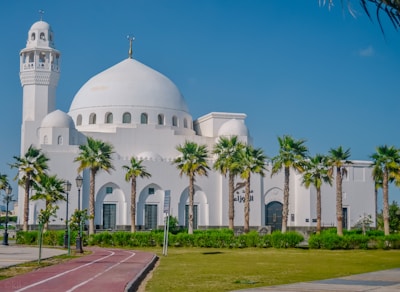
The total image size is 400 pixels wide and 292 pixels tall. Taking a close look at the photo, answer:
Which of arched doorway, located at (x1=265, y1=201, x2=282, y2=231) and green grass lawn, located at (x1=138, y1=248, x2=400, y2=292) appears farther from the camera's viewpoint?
arched doorway, located at (x1=265, y1=201, x2=282, y2=231)

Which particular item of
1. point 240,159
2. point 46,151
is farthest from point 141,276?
point 46,151

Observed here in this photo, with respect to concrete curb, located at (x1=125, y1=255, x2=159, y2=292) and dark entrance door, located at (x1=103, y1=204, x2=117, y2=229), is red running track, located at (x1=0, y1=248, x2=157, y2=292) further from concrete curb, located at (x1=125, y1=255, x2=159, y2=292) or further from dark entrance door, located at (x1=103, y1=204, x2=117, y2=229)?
dark entrance door, located at (x1=103, y1=204, x2=117, y2=229)

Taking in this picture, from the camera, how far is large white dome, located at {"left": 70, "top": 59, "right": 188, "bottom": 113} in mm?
64312

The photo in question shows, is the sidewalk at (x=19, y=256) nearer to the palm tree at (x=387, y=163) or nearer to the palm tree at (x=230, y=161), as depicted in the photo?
the palm tree at (x=230, y=161)

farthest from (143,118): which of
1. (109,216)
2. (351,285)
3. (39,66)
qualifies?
(351,285)

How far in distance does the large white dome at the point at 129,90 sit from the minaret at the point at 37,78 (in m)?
4.51

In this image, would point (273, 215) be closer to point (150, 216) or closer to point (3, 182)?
point (150, 216)

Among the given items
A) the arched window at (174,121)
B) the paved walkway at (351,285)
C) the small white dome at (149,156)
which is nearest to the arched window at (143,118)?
the arched window at (174,121)

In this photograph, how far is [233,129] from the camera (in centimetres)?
6456

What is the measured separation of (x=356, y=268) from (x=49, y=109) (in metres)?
44.7

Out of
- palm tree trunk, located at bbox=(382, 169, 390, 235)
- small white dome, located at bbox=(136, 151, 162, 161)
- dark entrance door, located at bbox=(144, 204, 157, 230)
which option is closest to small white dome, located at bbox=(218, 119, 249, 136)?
small white dome, located at bbox=(136, 151, 162, 161)

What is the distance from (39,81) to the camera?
60.9 metres

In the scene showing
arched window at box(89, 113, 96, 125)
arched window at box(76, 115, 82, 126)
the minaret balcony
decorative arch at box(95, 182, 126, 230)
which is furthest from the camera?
arched window at box(76, 115, 82, 126)

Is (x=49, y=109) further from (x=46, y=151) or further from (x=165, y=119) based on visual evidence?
(x=165, y=119)
